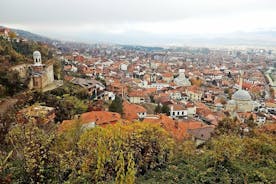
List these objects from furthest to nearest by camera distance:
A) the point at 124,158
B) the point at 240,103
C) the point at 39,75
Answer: the point at 240,103 < the point at 39,75 < the point at 124,158

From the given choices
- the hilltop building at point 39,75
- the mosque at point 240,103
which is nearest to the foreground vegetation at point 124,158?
the hilltop building at point 39,75

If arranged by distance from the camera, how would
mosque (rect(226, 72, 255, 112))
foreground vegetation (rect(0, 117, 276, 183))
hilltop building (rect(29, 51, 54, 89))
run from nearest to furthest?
foreground vegetation (rect(0, 117, 276, 183)) < hilltop building (rect(29, 51, 54, 89)) < mosque (rect(226, 72, 255, 112))

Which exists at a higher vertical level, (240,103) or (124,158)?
(124,158)

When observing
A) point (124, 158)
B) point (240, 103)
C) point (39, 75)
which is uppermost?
point (39, 75)

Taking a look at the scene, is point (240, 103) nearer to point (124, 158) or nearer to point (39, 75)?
point (39, 75)

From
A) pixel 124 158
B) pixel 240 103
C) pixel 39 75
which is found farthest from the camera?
pixel 240 103

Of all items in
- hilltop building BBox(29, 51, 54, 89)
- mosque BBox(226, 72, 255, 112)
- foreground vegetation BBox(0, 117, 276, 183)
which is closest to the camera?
foreground vegetation BBox(0, 117, 276, 183)

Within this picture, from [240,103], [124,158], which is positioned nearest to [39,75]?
[124,158]

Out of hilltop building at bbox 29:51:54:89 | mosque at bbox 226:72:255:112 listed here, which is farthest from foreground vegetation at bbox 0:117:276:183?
mosque at bbox 226:72:255:112

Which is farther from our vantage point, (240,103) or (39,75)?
(240,103)

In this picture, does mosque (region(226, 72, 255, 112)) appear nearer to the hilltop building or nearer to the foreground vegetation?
the hilltop building

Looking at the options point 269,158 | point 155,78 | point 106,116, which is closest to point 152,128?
point 269,158

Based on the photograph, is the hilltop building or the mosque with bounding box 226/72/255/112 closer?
the hilltop building
